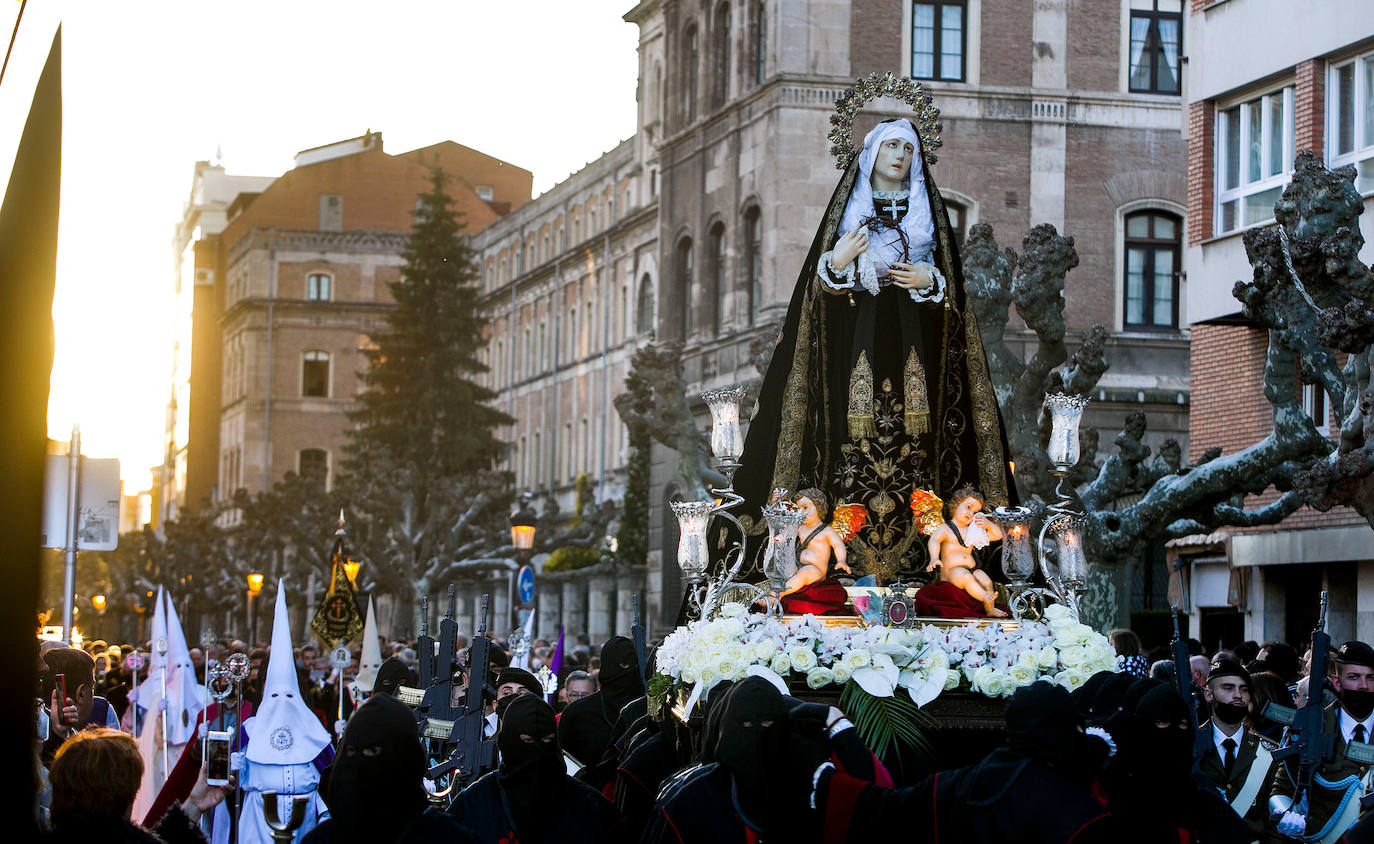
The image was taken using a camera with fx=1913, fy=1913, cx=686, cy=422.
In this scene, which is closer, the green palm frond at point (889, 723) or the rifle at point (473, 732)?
the green palm frond at point (889, 723)

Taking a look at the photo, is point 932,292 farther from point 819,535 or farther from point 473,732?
point 473,732

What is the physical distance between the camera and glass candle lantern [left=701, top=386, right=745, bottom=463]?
31.6ft

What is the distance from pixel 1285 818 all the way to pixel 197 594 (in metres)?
60.7

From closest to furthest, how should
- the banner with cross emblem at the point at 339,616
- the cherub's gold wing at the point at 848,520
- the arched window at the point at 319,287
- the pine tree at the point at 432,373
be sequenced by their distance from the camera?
the cherub's gold wing at the point at 848,520, the banner with cross emblem at the point at 339,616, the pine tree at the point at 432,373, the arched window at the point at 319,287

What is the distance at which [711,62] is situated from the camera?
4003 cm

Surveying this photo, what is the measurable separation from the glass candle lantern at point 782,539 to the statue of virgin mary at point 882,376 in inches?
26.9

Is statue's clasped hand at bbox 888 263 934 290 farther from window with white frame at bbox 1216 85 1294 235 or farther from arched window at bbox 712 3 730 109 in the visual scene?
arched window at bbox 712 3 730 109

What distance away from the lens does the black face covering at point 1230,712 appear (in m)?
9.50

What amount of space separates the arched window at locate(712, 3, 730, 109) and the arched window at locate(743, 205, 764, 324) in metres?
2.95

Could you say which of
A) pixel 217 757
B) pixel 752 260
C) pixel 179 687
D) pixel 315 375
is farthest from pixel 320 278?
pixel 217 757

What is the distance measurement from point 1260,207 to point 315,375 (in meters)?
74.5

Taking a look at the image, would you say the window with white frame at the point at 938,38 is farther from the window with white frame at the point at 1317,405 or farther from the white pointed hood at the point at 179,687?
the white pointed hood at the point at 179,687

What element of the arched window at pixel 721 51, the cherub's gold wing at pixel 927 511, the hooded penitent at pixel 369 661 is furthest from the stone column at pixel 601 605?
the cherub's gold wing at pixel 927 511

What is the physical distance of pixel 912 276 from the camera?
9.97 meters
